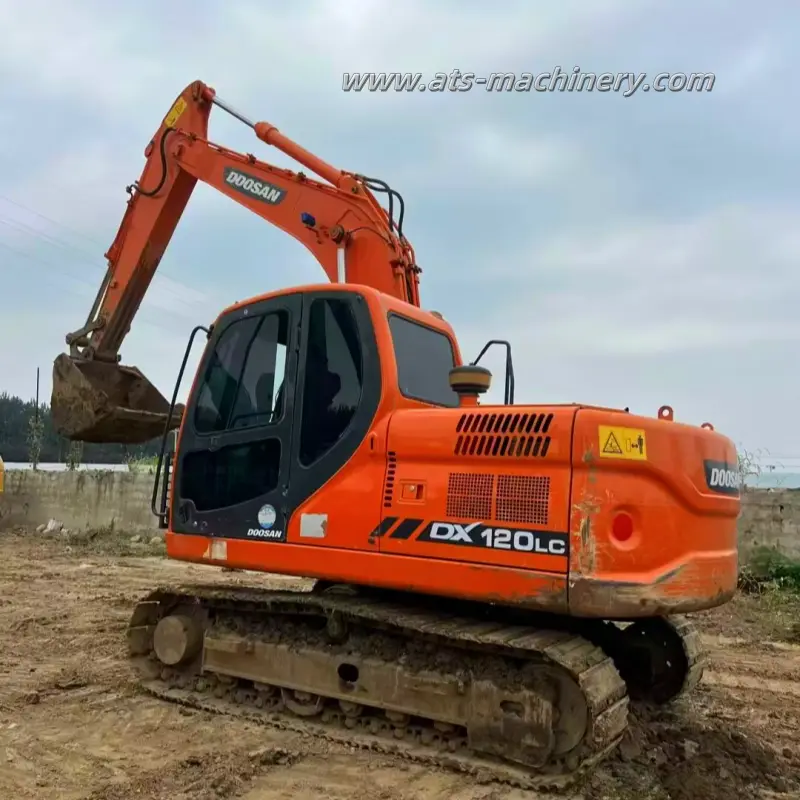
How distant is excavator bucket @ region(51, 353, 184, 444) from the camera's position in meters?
7.25

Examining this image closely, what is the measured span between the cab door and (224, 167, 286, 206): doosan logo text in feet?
6.59

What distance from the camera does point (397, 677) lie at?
4.28 meters

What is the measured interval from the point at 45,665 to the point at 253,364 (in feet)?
9.32

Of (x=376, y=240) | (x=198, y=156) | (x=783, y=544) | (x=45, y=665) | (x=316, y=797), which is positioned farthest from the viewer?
(x=783, y=544)

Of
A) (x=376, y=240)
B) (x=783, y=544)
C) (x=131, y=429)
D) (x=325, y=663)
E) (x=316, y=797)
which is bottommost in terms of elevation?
(x=316, y=797)

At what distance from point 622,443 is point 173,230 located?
575 cm

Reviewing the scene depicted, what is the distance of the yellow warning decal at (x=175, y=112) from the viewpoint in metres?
7.84

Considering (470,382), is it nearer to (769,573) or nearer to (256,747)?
(256,747)

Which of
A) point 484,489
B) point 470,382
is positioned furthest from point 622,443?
point 470,382

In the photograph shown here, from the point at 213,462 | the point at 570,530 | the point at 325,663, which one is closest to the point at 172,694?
the point at 325,663

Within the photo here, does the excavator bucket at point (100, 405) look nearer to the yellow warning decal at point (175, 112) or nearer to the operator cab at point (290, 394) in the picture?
the operator cab at point (290, 394)

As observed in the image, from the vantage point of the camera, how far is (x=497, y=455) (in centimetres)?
401

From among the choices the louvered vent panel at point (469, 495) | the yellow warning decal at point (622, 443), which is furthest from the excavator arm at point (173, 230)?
the yellow warning decal at point (622, 443)

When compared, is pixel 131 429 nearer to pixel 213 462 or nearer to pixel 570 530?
pixel 213 462
